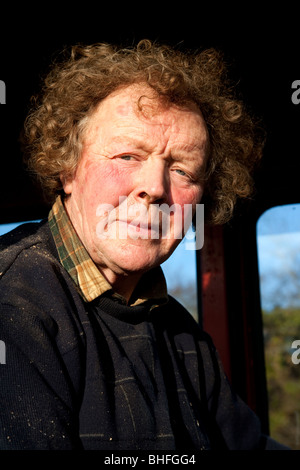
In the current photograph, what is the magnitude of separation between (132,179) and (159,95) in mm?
349

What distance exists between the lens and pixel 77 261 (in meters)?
1.75

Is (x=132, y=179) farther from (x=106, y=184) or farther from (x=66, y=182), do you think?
(x=66, y=182)

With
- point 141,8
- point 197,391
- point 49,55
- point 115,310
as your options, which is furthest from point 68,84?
point 197,391

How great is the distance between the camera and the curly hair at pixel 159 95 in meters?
1.89

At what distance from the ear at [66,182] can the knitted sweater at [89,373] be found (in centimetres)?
17

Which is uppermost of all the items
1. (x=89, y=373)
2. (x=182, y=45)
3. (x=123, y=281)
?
(x=182, y=45)

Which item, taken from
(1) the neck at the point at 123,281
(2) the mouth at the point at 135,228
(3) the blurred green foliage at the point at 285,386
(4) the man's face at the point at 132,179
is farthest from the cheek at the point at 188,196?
(3) the blurred green foliage at the point at 285,386

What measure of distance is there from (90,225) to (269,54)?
146cm

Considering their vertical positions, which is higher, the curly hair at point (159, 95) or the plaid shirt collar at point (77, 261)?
the curly hair at point (159, 95)

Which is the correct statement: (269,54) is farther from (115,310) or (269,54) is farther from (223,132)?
(115,310)

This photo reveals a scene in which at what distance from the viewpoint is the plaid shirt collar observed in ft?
5.63

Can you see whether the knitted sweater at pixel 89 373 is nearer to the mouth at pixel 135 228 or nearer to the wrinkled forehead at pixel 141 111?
the mouth at pixel 135 228

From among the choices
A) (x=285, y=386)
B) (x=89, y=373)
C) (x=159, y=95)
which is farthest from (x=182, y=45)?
(x=285, y=386)

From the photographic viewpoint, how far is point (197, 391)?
204 centimetres
